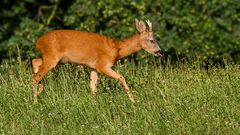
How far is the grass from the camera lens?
891cm

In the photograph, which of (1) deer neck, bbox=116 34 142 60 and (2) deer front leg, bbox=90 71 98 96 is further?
(1) deer neck, bbox=116 34 142 60

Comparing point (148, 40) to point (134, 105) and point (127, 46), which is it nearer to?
point (127, 46)

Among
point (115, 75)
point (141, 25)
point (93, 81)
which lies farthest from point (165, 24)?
point (115, 75)

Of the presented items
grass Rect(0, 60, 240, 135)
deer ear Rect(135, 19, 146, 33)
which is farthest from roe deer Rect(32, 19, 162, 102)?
grass Rect(0, 60, 240, 135)

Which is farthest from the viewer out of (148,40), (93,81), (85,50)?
(148,40)

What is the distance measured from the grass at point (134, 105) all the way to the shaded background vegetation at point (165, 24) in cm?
589

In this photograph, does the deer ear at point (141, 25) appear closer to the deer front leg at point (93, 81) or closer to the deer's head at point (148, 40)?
the deer's head at point (148, 40)

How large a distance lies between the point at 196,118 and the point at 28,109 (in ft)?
6.50

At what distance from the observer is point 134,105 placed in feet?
32.2

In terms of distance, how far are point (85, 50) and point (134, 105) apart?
2.22m

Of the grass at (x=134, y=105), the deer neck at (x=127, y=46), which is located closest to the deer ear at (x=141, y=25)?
the deer neck at (x=127, y=46)

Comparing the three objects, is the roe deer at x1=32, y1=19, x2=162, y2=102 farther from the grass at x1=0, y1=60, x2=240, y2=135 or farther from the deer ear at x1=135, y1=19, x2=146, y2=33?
the grass at x1=0, y1=60, x2=240, y2=135

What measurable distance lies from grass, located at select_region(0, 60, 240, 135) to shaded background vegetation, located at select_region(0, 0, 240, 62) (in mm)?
5889

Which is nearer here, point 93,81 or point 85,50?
point 93,81
